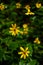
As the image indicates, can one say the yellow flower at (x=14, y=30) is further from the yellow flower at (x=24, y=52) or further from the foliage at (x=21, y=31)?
the yellow flower at (x=24, y=52)

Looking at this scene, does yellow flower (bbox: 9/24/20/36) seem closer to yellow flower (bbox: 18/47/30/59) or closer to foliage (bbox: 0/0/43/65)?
foliage (bbox: 0/0/43/65)

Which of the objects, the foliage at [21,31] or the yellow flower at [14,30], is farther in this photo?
the yellow flower at [14,30]

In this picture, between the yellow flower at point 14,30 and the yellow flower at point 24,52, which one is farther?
the yellow flower at point 14,30

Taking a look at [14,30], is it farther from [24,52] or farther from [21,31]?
[24,52]

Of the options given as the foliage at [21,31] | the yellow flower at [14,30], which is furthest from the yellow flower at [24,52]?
the yellow flower at [14,30]

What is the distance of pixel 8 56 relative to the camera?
7.26 feet

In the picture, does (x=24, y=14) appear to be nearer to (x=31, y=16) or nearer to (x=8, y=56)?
(x=31, y=16)

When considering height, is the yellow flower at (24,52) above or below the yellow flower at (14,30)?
below

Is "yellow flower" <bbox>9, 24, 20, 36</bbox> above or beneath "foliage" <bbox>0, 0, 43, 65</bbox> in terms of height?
above

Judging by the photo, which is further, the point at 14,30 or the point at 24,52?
the point at 14,30

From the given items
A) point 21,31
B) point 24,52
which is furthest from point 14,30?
point 24,52

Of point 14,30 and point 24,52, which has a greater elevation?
point 14,30

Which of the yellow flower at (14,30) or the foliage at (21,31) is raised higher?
the yellow flower at (14,30)

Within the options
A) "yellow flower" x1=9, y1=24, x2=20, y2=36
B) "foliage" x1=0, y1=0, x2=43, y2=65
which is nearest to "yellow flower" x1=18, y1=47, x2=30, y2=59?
"foliage" x1=0, y1=0, x2=43, y2=65
